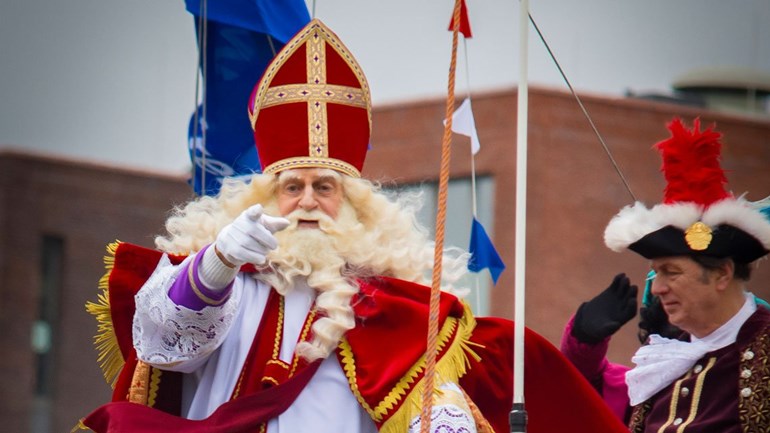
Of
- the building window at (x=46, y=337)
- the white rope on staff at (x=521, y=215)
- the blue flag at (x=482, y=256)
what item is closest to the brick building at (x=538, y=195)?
the building window at (x=46, y=337)

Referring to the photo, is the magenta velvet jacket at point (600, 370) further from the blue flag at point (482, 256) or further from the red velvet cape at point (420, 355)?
the blue flag at point (482, 256)

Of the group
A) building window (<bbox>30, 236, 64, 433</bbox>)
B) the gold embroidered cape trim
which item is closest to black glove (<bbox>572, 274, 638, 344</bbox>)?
the gold embroidered cape trim

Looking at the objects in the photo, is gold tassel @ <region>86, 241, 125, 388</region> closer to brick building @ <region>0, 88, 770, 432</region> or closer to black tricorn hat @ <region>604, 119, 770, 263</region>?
black tricorn hat @ <region>604, 119, 770, 263</region>

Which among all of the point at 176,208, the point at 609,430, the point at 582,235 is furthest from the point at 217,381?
the point at 582,235

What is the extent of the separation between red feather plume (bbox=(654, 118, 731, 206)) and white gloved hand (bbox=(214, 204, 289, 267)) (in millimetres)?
1563

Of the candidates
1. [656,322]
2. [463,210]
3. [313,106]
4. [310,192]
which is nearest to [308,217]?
[310,192]

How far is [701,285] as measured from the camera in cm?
580

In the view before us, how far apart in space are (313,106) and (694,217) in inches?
55.2

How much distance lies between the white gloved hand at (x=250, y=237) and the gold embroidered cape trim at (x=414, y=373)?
0.60m

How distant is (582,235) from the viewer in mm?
21500

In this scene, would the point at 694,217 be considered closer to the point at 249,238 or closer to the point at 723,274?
the point at 723,274

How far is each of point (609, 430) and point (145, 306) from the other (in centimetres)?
168

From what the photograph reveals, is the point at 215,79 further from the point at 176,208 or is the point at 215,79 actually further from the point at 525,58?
the point at 525,58

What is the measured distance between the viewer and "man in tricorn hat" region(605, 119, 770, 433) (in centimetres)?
571
